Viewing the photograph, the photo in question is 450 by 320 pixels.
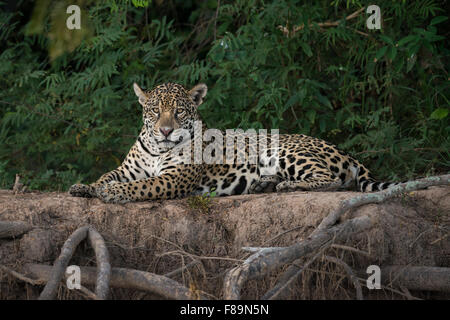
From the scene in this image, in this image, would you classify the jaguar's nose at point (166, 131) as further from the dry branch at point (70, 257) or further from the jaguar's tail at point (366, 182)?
the jaguar's tail at point (366, 182)

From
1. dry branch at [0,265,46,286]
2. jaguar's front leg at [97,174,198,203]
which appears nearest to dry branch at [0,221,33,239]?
dry branch at [0,265,46,286]

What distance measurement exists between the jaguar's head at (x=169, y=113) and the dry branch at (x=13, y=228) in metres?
1.92

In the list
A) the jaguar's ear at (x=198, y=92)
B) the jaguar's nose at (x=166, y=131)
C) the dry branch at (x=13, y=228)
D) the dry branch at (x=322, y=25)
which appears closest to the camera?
the dry branch at (x=13, y=228)

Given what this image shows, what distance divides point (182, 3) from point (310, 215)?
6432 mm

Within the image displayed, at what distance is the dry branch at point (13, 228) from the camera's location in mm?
5246

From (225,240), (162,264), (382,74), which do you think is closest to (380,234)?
(225,240)

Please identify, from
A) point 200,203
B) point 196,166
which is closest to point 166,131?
point 196,166

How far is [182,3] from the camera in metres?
10.9

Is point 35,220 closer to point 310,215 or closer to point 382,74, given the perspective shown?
point 310,215

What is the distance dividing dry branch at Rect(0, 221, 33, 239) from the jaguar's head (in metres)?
1.92

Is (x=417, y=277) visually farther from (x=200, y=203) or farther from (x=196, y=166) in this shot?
(x=196, y=166)

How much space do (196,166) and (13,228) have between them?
7.44 feet

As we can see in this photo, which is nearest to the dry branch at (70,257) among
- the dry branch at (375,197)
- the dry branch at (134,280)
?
the dry branch at (134,280)

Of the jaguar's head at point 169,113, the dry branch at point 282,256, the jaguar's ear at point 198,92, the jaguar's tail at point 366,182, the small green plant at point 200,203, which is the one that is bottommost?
the dry branch at point 282,256
